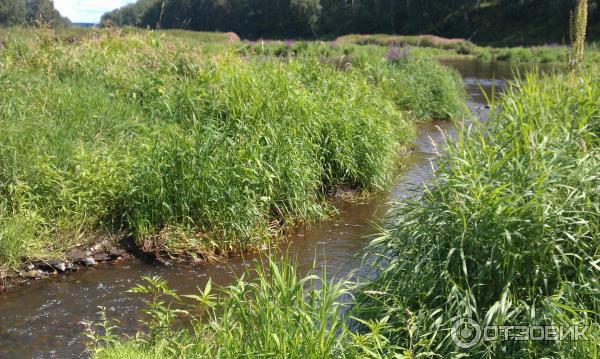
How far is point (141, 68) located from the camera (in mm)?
→ 11227

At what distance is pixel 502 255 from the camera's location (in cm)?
437

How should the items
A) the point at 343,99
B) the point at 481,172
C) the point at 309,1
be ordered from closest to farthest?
the point at 481,172, the point at 343,99, the point at 309,1

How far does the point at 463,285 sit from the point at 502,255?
1.13 ft

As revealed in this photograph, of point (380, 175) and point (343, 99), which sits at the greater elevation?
point (343, 99)

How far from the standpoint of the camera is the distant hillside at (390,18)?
228ft

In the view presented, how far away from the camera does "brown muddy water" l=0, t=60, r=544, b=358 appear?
5.56 metres

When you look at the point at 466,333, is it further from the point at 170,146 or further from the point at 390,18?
the point at 390,18

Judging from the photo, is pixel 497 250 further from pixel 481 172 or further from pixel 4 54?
pixel 4 54

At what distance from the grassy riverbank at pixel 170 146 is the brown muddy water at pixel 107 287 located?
0.32 m

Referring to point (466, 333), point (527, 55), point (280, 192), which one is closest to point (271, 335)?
point (466, 333)

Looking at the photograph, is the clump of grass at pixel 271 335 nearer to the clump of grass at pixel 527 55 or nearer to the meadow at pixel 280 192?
the meadow at pixel 280 192

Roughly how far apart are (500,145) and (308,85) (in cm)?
646

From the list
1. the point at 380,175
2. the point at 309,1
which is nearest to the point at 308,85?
the point at 380,175

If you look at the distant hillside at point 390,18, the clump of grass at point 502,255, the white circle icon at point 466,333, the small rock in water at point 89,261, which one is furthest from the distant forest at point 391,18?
the white circle icon at point 466,333
